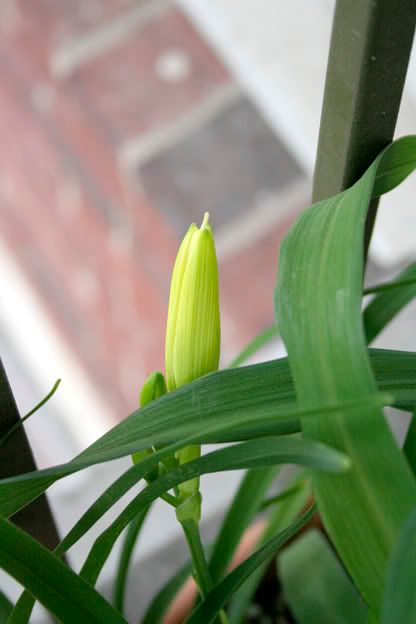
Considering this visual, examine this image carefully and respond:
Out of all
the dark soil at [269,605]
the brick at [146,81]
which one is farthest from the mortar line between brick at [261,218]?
the dark soil at [269,605]

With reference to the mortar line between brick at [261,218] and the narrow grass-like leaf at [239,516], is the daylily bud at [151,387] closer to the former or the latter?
the narrow grass-like leaf at [239,516]

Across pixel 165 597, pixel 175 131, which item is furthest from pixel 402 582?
pixel 175 131

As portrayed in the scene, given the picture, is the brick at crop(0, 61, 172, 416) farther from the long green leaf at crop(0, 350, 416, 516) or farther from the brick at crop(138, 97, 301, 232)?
the long green leaf at crop(0, 350, 416, 516)

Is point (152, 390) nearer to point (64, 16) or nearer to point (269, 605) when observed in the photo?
point (269, 605)

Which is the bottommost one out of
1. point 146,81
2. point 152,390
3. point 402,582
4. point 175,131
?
point 402,582

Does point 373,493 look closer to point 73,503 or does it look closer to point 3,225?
point 73,503

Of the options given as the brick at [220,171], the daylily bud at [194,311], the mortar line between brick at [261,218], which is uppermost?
the brick at [220,171]

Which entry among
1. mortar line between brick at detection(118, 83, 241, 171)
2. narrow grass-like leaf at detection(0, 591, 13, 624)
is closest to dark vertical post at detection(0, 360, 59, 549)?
narrow grass-like leaf at detection(0, 591, 13, 624)
